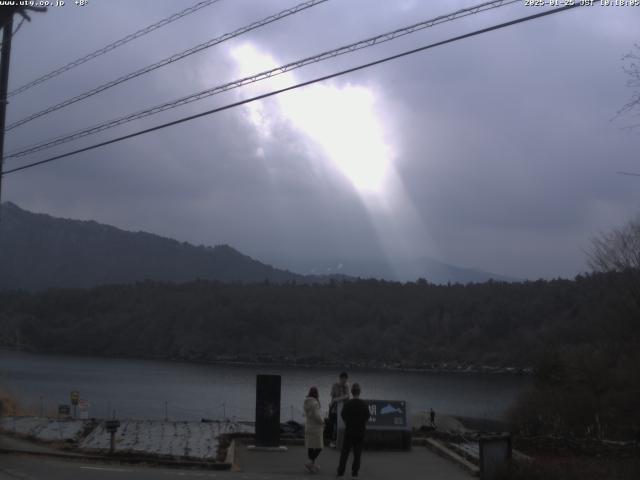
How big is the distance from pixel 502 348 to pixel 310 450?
11866 centimetres

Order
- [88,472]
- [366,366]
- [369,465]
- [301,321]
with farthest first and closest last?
1. [301,321]
2. [366,366]
3. [369,465]
4. [88,472]

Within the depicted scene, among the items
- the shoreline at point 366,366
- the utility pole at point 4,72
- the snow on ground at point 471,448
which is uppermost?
the utility pole at point 4,72

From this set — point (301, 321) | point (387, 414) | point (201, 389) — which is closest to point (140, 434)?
point (387, 414)

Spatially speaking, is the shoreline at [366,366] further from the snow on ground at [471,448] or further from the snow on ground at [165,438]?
the snow on ground at [165,438]

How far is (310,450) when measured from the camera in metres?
14.5

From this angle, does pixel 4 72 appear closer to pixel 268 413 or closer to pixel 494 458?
pixel 268 413

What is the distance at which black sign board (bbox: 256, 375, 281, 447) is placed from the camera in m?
17.2

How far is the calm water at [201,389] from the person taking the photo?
6041 centimetres

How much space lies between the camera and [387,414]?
1755 centimetres

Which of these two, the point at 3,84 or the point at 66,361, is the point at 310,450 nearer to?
the point at 3,84

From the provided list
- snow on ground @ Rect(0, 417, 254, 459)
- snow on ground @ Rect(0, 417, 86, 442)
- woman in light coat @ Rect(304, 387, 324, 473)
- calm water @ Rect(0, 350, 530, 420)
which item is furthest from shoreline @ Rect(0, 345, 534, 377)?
woman in light coat @ Rect(304, 387, 324, 473)

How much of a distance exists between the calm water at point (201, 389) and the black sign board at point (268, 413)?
29020 mm

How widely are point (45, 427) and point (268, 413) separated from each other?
7187 mm

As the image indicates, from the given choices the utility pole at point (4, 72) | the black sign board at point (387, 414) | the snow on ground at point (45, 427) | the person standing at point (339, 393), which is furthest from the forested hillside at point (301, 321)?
the utility pole at point (4, 72)
